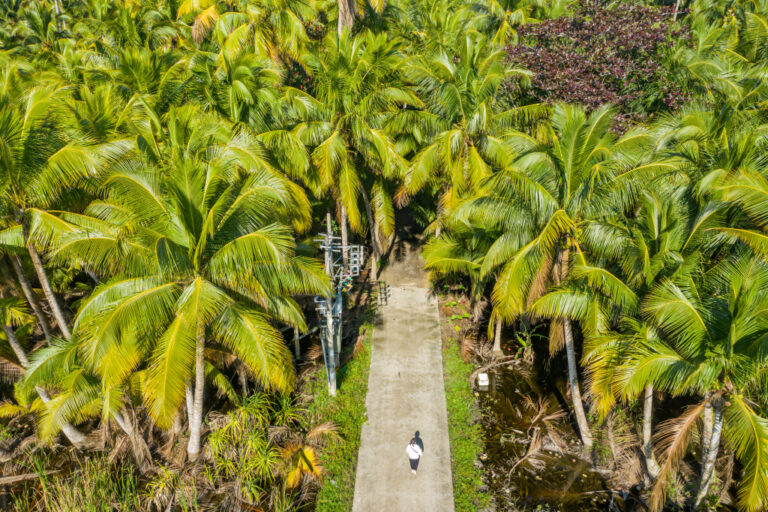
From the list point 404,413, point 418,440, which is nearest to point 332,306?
point 404,413

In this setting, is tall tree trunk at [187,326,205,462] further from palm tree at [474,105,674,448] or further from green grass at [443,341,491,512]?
palm tree at [474,105,674,448]

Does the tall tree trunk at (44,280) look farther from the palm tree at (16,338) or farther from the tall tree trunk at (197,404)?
the tall tree trunk at (197,404)

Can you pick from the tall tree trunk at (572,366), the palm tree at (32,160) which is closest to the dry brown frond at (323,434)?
the tall tree trunk at (572,366)

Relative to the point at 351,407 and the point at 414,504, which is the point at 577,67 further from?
the point at 414,504

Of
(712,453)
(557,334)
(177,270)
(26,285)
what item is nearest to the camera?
(177,270)

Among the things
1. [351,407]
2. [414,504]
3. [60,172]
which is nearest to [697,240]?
[414,504]

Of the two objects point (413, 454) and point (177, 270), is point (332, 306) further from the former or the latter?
point (177, 270)

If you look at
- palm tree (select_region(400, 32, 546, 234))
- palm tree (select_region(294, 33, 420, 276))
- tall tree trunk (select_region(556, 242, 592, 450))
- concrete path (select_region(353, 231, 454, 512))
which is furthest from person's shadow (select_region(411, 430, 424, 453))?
palm tree (select_region(294, 33, 420, 276))
